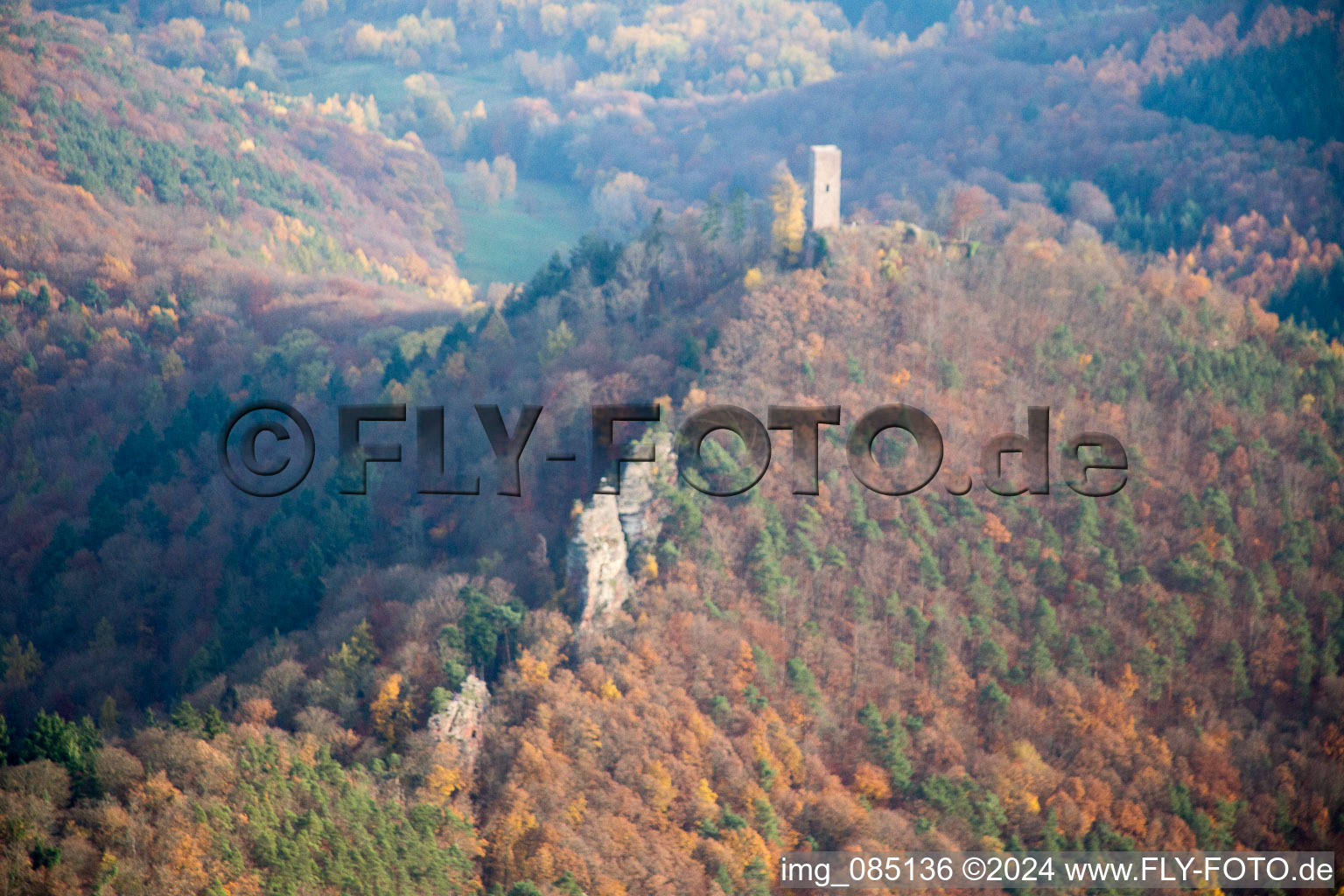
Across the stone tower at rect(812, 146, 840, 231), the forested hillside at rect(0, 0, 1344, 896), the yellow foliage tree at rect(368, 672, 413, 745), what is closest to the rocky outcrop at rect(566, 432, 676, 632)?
the forested hillside at rect(0, 0, 1344, 896)

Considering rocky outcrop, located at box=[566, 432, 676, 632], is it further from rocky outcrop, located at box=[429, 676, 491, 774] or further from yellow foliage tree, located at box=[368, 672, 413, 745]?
yellow foliage tree, located at box=[368, 672, 413, 745]

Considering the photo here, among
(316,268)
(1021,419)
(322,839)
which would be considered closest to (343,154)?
(316,268)

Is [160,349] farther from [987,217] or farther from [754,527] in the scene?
[987,217]

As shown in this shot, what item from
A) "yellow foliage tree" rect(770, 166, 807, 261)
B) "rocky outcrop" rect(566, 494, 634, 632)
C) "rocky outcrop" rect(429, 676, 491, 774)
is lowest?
"rocky outcrop" rect(429, 676, 491, 774)

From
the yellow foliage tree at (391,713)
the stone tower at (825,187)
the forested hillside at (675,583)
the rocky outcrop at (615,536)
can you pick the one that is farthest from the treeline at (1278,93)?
the yellow foliage tree at (391,713)

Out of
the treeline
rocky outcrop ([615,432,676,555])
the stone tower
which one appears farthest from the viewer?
the treeline

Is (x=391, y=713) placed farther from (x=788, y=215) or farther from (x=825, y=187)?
(x=825, y=187)

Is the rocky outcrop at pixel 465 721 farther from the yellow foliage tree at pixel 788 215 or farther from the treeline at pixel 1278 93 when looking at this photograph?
the treeline at pixel 1278 93
